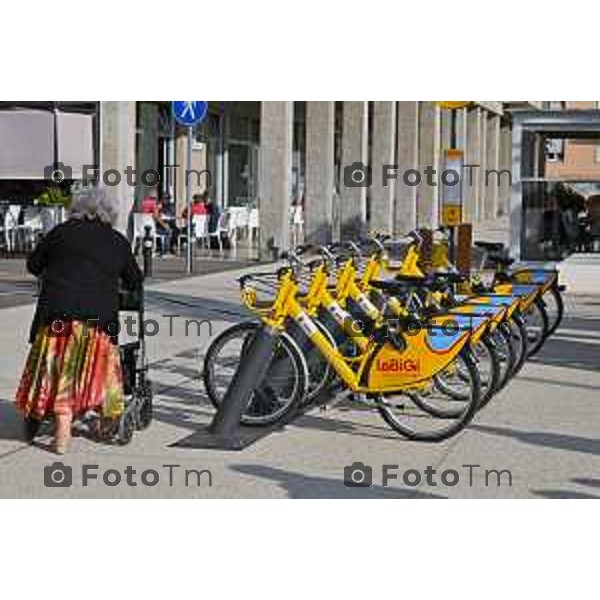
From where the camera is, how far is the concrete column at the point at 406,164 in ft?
101

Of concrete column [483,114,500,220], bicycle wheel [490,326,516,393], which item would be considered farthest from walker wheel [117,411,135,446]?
concrete column [483,114,500,220]

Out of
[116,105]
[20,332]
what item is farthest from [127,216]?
[20,332]

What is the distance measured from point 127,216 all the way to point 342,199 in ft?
35.0

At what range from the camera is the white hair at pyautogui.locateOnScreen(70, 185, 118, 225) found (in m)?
7.36

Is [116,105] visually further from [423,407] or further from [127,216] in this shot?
[423,407]

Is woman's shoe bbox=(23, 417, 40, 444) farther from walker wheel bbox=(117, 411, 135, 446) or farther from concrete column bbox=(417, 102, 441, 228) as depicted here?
concrete column bbox=(417, 102, 441, 228)

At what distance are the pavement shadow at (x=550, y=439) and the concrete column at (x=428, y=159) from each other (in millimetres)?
25291

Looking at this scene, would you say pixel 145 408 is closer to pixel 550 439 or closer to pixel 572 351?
pixel 550 439

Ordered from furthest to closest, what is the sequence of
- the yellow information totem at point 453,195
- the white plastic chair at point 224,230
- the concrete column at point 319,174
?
1. the concrete column at point 319,174
2. the white plastic chair at point 224,230
3. the yellow information totem at point 453,195

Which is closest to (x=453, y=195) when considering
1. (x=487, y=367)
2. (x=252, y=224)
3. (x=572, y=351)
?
(x=572, y=351)

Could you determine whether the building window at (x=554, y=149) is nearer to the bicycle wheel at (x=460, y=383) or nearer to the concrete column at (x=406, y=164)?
the concrete column at (x=406, y=164)

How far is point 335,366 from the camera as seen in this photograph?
780cm

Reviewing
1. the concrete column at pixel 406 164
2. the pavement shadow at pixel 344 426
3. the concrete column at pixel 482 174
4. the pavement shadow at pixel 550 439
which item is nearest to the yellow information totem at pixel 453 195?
the pavement shadow at pixel 344 426

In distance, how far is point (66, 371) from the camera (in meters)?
7.20
